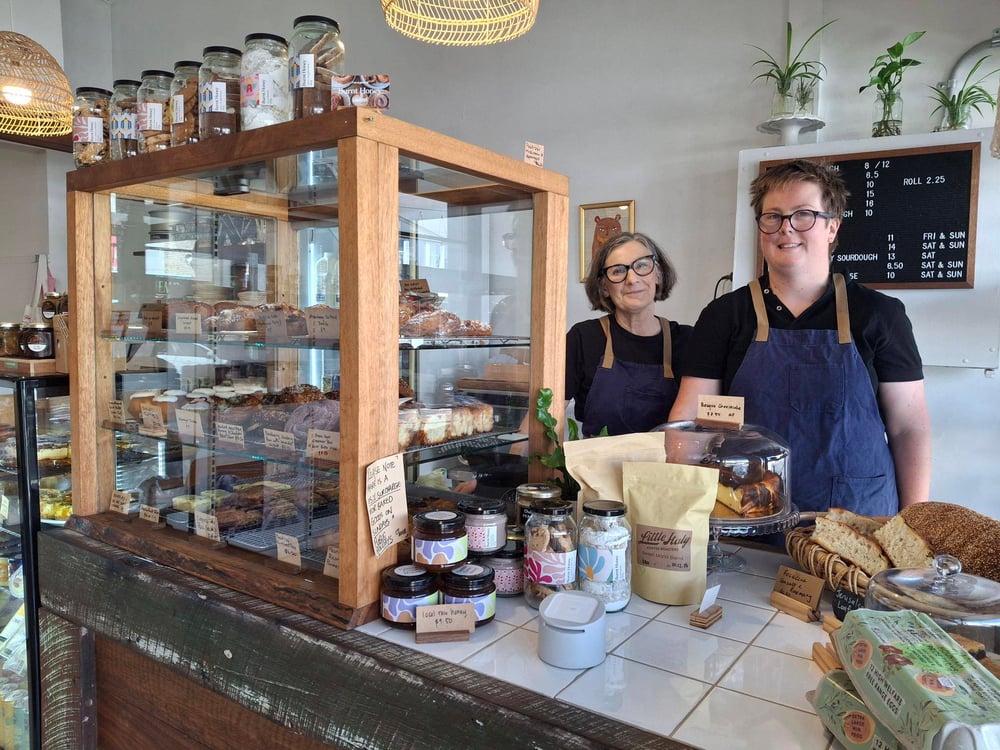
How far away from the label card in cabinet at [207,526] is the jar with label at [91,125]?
0.90 meters

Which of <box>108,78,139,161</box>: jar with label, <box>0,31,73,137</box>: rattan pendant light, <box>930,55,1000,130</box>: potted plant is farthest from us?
<box>0,31,73,137</box>: rattan pendant light

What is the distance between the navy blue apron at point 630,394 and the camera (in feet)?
8.45

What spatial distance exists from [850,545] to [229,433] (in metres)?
1.23

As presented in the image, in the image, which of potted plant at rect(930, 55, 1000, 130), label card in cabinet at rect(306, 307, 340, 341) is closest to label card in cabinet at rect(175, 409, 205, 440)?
label card in cabinet at rect(306, 307, 340, 341)

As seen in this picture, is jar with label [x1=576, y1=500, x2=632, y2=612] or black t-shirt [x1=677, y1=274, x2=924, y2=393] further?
black t-shirt [x1=677, y1=274, x2=924, y2=393]

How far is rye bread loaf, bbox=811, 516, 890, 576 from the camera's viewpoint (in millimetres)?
1185

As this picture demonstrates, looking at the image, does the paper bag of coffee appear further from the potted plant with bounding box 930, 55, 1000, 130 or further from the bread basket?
the potted plant with bounding box 930, 55, 1000, 130

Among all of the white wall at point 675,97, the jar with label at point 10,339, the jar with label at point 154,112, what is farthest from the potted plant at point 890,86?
the jar with label at point 10,339

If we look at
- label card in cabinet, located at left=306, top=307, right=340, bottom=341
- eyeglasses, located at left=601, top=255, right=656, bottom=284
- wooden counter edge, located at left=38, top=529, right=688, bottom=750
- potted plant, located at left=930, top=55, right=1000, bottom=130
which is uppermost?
potted plant, located at left=930, top=55, right=1000, bottom=130

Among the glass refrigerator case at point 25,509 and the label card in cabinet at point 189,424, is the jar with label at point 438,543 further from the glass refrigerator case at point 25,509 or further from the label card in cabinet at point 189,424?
the glass refrigerator case at point 25,509

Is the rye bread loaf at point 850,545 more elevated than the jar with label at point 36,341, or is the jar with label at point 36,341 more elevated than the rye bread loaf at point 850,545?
the jar with label at point 36,341

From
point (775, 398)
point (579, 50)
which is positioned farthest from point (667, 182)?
point (775, 398)

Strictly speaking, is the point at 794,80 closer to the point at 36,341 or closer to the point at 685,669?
the point at 685,669

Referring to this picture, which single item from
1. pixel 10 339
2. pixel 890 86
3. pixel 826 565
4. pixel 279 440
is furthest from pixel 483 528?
pixel 890 86
